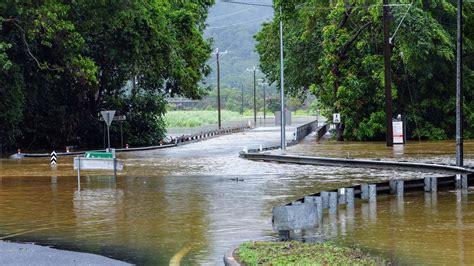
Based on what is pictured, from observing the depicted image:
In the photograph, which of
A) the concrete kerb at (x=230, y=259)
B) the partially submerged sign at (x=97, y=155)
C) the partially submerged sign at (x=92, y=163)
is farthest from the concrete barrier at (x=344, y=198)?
the partially submerged sign at (x=97, y=155)

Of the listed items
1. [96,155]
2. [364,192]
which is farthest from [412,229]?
[96,155]

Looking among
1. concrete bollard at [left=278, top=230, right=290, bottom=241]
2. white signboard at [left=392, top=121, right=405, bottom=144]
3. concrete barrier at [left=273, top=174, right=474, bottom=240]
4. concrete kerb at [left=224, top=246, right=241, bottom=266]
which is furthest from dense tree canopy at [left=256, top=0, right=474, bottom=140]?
concrete kerb at [left=224, top=246, right=241, bottom=266]

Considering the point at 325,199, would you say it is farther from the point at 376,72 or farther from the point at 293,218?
the point at 376,72

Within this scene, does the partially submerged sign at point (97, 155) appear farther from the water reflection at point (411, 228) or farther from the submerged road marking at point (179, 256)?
the submerged road marking at point (179, 256)

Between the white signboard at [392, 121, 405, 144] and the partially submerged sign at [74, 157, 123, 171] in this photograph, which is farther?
the white signboard at [392, 121, 405, 144]

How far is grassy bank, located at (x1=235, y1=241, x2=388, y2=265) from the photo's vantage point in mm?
11820

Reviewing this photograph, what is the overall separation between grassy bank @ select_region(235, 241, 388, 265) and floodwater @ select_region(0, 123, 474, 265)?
650 mm

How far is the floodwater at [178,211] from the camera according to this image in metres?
14.7

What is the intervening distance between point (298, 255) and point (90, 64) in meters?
34.4

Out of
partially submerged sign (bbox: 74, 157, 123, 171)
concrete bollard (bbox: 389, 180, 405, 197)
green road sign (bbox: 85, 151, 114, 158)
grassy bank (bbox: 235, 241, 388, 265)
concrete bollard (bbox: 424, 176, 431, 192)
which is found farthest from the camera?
green road sign (bbox: 85, 151, 114, 158)

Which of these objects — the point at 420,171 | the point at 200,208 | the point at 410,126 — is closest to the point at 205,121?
the point at 410,126

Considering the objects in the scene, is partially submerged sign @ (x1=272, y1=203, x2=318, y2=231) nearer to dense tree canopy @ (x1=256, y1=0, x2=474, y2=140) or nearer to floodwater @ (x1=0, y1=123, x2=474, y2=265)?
floodwater @ (x1=0, y1=123, x2=474, y2=265)

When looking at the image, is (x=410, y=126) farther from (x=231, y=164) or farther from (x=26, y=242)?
(x=26, y=242)

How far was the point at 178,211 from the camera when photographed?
20.0 metres
